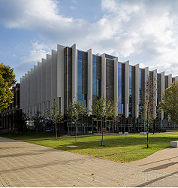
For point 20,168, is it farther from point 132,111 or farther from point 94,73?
Answer: point 132,111

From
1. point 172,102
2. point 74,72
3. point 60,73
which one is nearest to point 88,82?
point 74,72

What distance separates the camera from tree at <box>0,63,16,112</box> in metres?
20.3

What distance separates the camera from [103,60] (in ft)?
144

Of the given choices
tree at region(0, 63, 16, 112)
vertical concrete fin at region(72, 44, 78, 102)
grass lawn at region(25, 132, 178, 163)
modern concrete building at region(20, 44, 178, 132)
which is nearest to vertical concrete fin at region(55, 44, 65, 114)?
modern concrete building at region(20, 44, 178, 132)

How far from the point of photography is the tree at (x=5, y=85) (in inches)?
800

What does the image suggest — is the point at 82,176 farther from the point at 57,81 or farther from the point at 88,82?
the point at 88,82

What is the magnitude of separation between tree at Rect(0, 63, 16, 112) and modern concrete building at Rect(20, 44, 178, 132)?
13994mm

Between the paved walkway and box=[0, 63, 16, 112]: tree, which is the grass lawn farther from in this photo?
box=[0, 63, 16, 112]: tree

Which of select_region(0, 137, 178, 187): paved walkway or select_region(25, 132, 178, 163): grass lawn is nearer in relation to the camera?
select_region(0, 137, 178, 187): paved walkway

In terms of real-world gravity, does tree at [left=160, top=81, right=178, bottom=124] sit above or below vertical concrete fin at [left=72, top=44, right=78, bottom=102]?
below

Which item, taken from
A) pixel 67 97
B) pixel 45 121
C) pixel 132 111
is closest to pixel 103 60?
pixel 67 97

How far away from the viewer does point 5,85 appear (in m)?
20.4

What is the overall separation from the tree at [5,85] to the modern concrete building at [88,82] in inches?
551

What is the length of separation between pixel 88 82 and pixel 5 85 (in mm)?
22744
